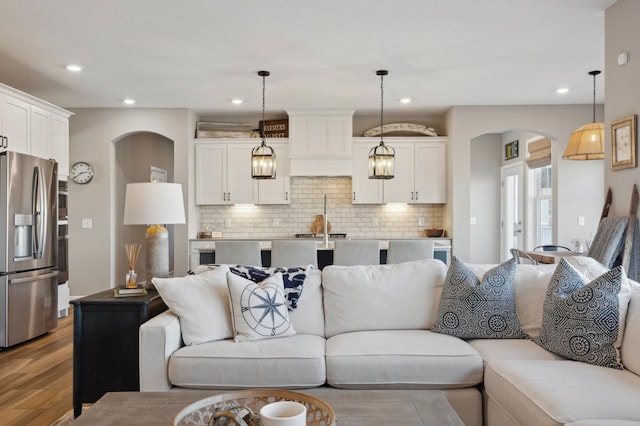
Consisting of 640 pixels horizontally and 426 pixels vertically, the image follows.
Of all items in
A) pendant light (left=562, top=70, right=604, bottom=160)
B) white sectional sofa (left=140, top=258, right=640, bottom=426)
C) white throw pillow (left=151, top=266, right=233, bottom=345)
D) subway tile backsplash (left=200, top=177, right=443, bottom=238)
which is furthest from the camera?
subway tile backsplash (left=200, top=177, right=443, bottom=238)

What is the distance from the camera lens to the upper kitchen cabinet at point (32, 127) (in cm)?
480

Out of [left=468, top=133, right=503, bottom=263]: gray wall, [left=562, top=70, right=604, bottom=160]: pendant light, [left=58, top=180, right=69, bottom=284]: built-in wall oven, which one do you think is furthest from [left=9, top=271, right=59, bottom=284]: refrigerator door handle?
[left=468, top=133, right=503, bottom=263]: gray wall

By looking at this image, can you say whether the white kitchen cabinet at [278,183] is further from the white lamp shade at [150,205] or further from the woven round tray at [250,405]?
the woven round tray at [250,405]

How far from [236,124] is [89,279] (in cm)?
293

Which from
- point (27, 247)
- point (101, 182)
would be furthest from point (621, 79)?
point (101, 182)

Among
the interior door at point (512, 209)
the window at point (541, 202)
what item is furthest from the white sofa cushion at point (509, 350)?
the interior door at point (512, 209)

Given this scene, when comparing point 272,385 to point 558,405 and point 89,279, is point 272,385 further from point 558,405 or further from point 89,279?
point 89,279

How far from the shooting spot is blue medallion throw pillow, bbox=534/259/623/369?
2396mm

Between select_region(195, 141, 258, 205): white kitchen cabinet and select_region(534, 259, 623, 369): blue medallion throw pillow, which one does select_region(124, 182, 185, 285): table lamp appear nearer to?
select_region(534, 259, 623, 369): blue medallion throw pillow

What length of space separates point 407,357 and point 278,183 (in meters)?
4.88

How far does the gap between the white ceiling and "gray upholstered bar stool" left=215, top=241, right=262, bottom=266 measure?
5.81 feet

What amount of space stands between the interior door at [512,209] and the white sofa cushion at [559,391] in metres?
6.37

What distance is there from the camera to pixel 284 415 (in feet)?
4.76

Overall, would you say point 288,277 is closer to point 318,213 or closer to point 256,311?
point 256,311
